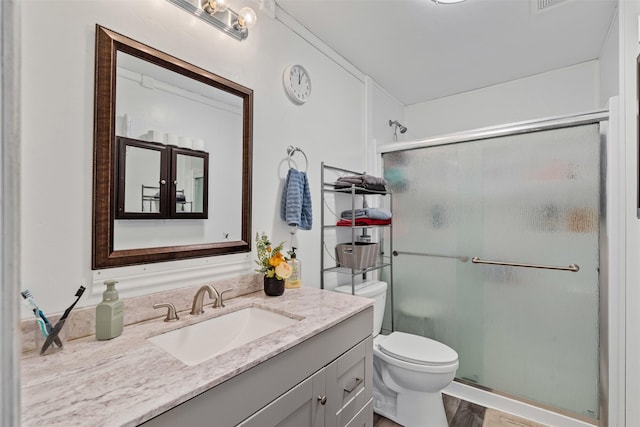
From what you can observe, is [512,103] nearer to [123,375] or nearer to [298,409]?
[298,409]

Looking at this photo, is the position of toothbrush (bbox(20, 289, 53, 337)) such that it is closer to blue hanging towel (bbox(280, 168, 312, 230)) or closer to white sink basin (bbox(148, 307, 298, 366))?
white sink basin (bbox(148, 307, 298, 366))

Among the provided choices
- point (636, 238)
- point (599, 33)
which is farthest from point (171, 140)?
point (599, 33)

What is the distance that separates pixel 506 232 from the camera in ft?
6.57

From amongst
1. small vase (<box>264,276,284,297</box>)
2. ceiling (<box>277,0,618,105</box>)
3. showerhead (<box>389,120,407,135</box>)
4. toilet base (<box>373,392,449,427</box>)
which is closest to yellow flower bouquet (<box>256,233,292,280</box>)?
small vase (<box>264,276,284,297</box>)

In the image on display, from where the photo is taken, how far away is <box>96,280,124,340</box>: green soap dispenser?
3.03ft

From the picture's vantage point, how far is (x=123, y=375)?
2.42 feet

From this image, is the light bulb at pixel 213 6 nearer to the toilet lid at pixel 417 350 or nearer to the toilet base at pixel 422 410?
the toilet lid at pixel 417 350

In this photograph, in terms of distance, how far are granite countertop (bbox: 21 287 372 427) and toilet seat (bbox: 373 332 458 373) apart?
0.85 m

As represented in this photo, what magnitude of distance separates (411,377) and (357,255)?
0.73 meters

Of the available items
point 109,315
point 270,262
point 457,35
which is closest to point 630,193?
point 457,35

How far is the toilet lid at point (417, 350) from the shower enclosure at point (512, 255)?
0.43 m

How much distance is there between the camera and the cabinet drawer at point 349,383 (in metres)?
1.12

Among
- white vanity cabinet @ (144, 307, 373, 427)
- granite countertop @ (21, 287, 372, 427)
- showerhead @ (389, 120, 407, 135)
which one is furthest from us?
showerhead @ (389, 120, 407, 135)

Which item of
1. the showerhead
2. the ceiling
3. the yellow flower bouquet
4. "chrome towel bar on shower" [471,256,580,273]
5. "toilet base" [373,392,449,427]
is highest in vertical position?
the ceiling
